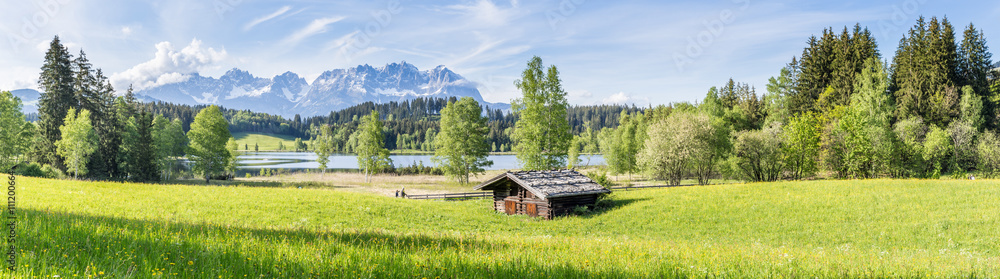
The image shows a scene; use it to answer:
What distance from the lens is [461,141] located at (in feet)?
201

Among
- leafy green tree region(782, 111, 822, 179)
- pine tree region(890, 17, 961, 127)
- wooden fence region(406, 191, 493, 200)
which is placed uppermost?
pine tree region(890, 17, 961, 127)

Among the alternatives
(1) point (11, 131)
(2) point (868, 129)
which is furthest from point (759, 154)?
(1) point (11, 131)

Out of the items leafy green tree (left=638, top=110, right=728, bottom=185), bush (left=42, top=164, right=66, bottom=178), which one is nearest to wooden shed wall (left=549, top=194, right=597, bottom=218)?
leafy green tree (left=638, top=110, right=728, bottom=185)

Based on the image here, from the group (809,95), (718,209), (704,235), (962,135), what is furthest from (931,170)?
(704,235)

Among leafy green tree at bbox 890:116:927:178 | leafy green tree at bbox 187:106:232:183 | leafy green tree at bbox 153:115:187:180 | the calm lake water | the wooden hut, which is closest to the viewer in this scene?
the wooden hut

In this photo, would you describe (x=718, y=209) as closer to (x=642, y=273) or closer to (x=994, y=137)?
(x=642, y=273)

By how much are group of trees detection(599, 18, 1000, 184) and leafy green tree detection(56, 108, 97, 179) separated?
68.1 metres

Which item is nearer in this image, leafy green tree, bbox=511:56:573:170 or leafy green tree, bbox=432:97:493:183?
leafy green tree, bbox=511:56:573:170

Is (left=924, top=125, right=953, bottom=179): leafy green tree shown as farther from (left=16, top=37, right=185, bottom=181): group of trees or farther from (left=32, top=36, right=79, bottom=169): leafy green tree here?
(left=32, top=36, right=79, bottom=169): leafy green tree

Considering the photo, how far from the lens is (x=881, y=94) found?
53.2m

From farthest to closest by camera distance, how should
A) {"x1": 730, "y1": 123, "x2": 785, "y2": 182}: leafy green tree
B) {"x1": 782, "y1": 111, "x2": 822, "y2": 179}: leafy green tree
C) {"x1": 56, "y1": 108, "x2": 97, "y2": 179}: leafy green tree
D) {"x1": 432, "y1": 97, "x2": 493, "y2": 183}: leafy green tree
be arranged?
{"x1": 432, "y1": 97, "x2": 493, "y2": 183}: leafy green tree
{"x1": 730, "y1": 123, "x2": 785, "y2": 182}: leafy green tree
{"x1": 782, "y1": 111, "x2": 822, "y2": 179}: leafy green tree
{"x1": 56, "y1": 108, "x2": 97, "y2": 179}: leafy green tree

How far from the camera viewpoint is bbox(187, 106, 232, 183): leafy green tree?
59.8 meters

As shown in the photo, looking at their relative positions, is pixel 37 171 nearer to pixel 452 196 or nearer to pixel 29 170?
pixel 29 170

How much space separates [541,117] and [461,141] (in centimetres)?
2090
